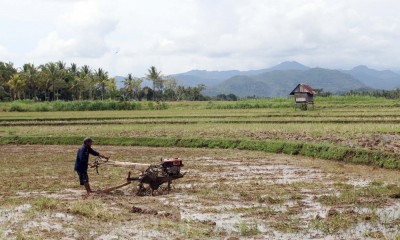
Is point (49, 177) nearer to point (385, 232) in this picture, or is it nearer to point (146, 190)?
point (146, 190)

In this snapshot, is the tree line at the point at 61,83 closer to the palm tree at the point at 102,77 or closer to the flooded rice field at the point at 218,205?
the palm tree at the point at 102,77

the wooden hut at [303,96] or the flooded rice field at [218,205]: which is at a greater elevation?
the wooden hut at [303,96]

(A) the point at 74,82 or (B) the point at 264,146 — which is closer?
(B) the point at 264,146

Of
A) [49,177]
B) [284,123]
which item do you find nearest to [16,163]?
[49,177]

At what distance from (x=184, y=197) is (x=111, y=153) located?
8.58 m

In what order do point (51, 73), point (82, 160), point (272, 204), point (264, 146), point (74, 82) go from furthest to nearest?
point (74, 82), point (51, 73), point (264, 146), point (82, 160), point (272, 204)

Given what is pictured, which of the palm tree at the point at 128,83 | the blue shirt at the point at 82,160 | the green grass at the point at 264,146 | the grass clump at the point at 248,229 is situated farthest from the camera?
the palm tree at the point at 128,83

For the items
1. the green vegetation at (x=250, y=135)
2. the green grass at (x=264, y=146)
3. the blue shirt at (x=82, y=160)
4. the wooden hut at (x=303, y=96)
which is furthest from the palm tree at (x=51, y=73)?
the blue shirt at (x=82, y=160)

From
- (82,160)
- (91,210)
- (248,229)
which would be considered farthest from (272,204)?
(82,160)

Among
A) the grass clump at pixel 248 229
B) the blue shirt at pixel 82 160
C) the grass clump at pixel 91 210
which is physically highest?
the blue shirt at pixel 82 160

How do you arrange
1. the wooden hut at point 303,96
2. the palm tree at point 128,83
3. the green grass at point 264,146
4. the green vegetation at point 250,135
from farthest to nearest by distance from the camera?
the palm tree at point 128,83 → the wooden hut at point 303,96 → the green vegetation at point 250,135 → the green grass at point 264,146

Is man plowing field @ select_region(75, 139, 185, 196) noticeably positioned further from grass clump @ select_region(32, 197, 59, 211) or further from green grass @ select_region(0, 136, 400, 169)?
green grass @ select_region(0, 136, 400, 169)

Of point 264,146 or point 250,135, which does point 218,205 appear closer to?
point 264,146

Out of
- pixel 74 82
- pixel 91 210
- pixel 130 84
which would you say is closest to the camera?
pixel 91 210
